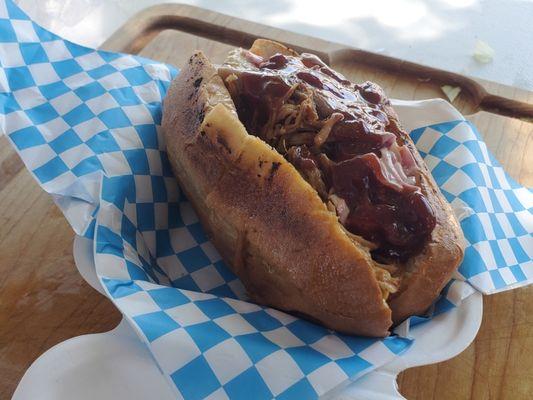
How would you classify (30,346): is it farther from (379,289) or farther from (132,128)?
(379,289)

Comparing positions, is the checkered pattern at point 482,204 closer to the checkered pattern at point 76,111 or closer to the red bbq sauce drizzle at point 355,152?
the red bbq sauce drizzle at point 355,152

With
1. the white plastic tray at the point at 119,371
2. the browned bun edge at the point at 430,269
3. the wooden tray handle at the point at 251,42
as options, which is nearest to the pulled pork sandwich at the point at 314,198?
the browned bun edge at the point at 430,269

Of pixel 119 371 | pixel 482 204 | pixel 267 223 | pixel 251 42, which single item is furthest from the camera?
pixel 251 42

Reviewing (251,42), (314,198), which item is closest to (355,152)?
(314,198)

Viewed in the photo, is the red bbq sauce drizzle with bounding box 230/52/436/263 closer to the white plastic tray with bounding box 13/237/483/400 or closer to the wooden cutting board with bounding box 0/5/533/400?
the white plastic tray with bounding box 13/237/483/400

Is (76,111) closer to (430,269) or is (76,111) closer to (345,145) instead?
(345,145)

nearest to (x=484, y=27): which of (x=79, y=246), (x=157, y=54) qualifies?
(x=157, y=54)
